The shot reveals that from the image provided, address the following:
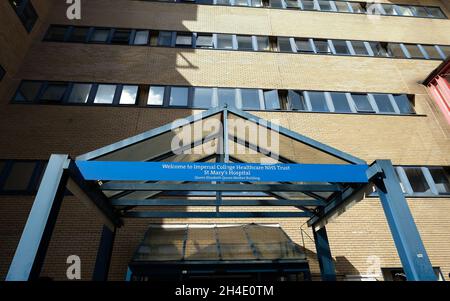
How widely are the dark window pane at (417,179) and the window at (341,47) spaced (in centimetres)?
710

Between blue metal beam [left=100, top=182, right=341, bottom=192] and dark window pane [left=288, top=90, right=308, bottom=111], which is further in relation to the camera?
dark window pane [left=288, top=90, right=308, bottom=111]

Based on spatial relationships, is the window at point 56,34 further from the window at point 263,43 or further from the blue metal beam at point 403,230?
the blue metal beam at point 403,230

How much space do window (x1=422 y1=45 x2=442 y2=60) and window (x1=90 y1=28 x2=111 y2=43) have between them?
17235 mm

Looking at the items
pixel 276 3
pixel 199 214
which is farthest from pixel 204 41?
pixel 199 214

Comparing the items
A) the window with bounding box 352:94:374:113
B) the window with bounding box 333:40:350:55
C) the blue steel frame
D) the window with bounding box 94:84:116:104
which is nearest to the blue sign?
the blue steel frame

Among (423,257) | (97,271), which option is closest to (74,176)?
(97,271)

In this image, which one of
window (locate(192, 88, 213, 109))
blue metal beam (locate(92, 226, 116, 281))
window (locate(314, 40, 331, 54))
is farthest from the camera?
window (locate(314, 40, 331, 54))

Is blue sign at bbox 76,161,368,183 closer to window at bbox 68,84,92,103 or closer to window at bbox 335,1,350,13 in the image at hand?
window at bbox 68,84,92,103

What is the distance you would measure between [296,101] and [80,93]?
9.43 meters

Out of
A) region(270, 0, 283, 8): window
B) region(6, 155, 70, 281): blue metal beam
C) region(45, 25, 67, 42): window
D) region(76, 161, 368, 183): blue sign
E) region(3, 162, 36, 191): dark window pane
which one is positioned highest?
region(270, 0, 283, 8): window

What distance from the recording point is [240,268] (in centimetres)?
729

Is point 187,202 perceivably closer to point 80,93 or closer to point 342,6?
point 80,93

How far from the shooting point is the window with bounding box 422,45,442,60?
1546 cm
